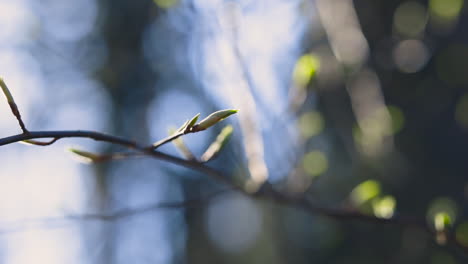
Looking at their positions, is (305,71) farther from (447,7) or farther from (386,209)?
(447,7)

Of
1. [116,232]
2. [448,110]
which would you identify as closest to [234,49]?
[448,110]

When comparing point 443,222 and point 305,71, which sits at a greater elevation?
point 305,71

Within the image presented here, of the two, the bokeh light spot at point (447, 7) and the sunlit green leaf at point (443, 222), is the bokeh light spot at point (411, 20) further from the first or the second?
the sunlit green leaf at point (443, 222)

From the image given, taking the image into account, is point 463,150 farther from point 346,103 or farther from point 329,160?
point 329,160

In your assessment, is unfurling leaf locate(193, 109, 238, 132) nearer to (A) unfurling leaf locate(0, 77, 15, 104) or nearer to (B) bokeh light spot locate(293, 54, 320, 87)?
(A) unfurling leaf locate(0, 77, 15, 104)

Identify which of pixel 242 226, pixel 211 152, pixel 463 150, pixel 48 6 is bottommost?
pixel 242 226

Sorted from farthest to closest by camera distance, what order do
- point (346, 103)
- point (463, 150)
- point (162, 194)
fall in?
point (162, 194), point (346, 103), point (463, 150)

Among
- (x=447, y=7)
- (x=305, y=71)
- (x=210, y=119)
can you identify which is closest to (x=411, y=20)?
(x=447, y=7)

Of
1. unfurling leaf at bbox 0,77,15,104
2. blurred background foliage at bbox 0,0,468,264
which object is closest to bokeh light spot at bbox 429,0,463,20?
blurred background foliage at bbox 0,0,468,264

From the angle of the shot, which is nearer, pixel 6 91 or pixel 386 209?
pixel 6 91
